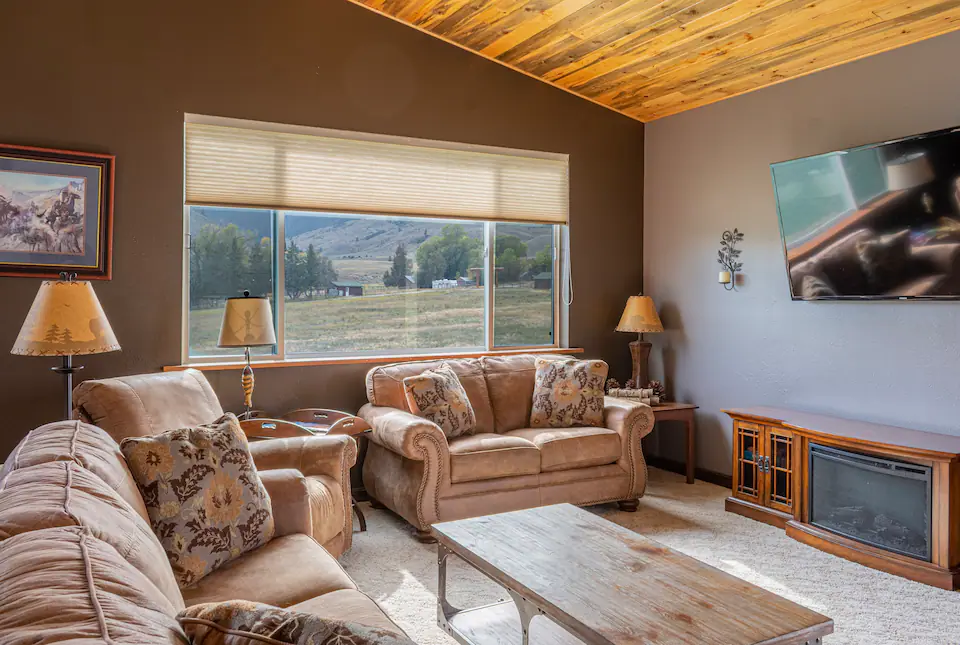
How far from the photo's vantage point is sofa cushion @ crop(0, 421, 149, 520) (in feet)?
5.41

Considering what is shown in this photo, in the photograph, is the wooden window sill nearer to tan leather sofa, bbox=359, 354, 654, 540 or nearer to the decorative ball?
tan leather sofa, bbox=359, 354, 654, 540

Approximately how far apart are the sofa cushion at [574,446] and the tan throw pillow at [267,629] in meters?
3.11

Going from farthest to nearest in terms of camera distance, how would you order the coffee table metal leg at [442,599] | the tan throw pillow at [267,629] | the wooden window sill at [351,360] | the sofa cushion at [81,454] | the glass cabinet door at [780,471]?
the wooden window sill at [351,360] → the glass cabinet door at [780,471] → the coffee table metal leg at [442,599] → the sofa cushion at [81,454] → the tan throw pillow at [267,629]

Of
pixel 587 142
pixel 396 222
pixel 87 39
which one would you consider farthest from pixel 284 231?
pixel 587 142

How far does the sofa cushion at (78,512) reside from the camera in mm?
1189

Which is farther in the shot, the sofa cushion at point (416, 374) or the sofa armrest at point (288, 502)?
the sofa cushion at point (416, 374)

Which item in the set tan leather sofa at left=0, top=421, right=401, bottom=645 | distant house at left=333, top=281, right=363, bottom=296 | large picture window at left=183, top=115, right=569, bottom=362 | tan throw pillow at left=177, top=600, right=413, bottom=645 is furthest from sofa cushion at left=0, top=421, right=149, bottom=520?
distant house at left=333, top=281, right=363, bottom=296

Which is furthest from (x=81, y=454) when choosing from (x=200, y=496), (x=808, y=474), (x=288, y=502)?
(x=808, y=474)

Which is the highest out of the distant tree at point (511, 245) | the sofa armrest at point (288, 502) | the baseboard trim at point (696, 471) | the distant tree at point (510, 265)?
the distant tree at point (511, 245)

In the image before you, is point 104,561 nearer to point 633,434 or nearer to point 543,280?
point 633,434

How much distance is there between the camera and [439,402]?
13.4 ft

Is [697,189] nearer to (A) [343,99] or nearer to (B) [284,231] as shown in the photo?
(A) [343,99]

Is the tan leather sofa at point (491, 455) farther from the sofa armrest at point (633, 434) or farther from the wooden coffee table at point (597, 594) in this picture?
the wooden coffee table at point (597, 594)

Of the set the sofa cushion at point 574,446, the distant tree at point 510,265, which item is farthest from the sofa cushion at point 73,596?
the distant tree at point 510,265
